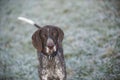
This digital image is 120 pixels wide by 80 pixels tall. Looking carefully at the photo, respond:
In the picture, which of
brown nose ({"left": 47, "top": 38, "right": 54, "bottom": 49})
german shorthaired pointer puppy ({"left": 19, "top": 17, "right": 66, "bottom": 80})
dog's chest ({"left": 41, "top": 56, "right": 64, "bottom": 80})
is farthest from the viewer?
dog's chest ({"left": 41, "top": 56, "right": 64, "bottom": 80})

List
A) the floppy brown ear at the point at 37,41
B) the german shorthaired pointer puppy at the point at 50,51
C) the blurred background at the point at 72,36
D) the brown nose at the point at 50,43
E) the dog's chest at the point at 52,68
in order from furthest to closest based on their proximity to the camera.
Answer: the blurred background at the point at 72,36 < the dog's chest at the point at 52,68 < the floppy brown ear at the point at 37,41 < the german shorthaired pointer puppy at the point at 50,51 < the brown nose at the point at 50,43

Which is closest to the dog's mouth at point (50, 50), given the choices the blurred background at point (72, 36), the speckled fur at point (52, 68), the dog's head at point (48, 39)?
the dog's head at point (48, 39)

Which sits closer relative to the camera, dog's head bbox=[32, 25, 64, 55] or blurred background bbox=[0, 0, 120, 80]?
dog's head bbox=[32, 25, 64, 55]

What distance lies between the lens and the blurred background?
983 centimetres

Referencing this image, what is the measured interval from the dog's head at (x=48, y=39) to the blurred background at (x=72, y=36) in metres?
2.18

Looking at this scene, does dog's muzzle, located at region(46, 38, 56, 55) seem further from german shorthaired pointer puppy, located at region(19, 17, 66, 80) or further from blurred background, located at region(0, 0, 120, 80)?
blurred background, located at region(0, 0, 120, 80)

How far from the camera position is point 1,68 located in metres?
10.2

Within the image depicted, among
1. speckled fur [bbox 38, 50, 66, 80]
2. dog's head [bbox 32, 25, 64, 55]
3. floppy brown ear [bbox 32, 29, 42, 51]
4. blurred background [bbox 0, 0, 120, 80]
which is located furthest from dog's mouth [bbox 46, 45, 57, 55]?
blurred background [bbox 0, 0, 120, 80]

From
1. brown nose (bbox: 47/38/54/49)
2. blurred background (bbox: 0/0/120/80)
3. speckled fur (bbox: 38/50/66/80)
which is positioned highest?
brown nose (bbox: 47/38/54/49)

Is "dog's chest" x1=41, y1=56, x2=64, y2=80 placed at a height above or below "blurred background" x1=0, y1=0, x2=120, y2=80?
above

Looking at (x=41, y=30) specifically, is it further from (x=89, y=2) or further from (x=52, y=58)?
(x=89, y=2)

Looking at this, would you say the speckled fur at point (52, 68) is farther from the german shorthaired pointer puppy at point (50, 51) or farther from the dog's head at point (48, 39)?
the dog's head at point (48, 39)

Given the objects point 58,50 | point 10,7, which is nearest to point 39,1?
point 10,7

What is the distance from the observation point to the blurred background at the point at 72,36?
983cm
